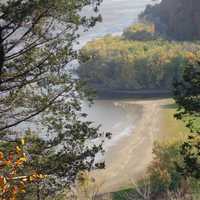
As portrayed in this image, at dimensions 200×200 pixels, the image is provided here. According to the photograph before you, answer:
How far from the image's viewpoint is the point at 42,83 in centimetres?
1359

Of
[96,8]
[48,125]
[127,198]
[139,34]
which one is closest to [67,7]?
[96,8]

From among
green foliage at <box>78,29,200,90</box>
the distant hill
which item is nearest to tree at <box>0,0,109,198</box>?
green foliage at <box>78,29,200,90</box>

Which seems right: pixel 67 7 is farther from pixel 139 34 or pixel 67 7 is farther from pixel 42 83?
pixel 139 34

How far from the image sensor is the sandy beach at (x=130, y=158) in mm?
48219

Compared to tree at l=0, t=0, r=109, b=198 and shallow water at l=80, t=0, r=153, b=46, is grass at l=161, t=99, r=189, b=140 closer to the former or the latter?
shallow water at l=80, t=0, r=153, b=46

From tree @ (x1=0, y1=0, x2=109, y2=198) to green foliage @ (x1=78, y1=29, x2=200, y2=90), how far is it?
239ft

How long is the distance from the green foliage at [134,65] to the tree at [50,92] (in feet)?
239

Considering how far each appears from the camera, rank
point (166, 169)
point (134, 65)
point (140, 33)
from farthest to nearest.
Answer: point (140, 33), point (134, 65), point (166, 169)

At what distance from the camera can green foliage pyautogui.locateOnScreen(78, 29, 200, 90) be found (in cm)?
8956

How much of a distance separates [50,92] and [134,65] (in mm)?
80850

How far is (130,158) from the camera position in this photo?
179 ft

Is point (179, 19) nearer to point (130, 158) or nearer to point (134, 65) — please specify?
point (134, 65)

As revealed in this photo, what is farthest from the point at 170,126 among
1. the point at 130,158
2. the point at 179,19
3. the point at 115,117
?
the point at 179,19

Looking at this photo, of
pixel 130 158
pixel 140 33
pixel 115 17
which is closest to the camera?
pixel 130 158
